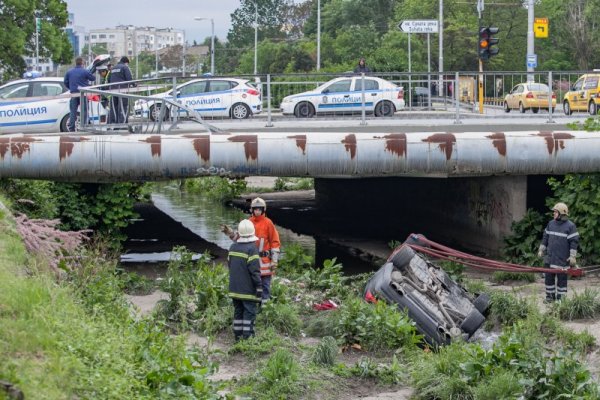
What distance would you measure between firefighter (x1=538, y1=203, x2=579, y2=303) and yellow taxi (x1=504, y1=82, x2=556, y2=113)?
1180 cm

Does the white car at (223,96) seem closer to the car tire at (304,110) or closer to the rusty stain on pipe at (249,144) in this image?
the car tire at (304,110)

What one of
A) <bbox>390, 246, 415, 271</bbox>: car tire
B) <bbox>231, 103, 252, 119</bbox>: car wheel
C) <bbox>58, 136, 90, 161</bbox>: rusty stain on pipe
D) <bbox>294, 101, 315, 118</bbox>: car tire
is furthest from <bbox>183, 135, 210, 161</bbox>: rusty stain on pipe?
<bbox>231, 103, 252, 119</bbox>: car wheel

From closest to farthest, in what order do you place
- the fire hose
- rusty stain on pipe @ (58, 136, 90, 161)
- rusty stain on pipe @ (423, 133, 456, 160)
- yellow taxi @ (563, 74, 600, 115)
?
the fire hose < rusty stain on pipe @ (58, 136, 90, 161) < rusty stain on pipe @ (423, 133, 456, 160) < yellow taxi @ (563, 74, 600, 115)

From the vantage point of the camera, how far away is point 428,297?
14594 mm

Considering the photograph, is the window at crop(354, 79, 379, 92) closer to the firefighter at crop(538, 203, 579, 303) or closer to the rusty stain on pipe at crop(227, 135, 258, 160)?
the rusty stain on pipe at crop(227, 135, 258, 160)

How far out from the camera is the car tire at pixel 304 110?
27878mm

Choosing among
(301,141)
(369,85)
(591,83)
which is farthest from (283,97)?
(591,83)

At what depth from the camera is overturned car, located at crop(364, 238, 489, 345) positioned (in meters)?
13.9

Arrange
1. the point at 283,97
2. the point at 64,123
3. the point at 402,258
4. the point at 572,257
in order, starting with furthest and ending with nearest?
the point at 283,97 → the point at 64,123 → the point at 572,257 → the point at 402,258

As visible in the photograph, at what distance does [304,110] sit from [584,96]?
8797 millimetres

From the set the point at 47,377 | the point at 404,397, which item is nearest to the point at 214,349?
the point at 404,397

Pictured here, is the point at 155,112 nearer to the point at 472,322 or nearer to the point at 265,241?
the point at 265,241

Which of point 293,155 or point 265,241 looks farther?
point 293,155

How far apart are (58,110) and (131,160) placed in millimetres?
7991
